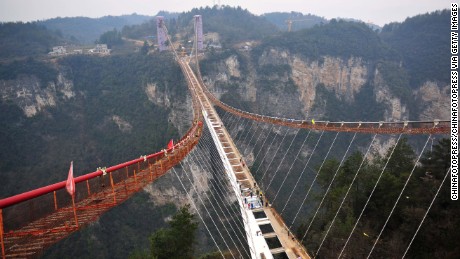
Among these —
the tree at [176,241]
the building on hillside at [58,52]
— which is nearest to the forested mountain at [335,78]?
the tree at [176,241]

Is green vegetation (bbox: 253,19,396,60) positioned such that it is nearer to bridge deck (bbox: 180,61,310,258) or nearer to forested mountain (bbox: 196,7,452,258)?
forested mountain (bbox: 196,7,452,258)

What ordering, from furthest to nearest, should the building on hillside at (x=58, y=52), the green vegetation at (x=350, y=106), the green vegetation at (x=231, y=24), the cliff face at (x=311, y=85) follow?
the green vegetation at (x=231, y=24), the building on hillside at (x=58, y=52), the green vegetation at (x=350, y=106), the cliff face at (x=311, y=85)

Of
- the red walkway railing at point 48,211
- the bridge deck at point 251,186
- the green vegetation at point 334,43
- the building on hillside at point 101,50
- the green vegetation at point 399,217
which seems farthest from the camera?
the building on hillside at point 101,50

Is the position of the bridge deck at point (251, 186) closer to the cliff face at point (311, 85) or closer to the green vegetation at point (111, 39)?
the cliff face at point (311, 85)

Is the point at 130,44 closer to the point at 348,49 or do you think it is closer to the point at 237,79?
the point at 237,79

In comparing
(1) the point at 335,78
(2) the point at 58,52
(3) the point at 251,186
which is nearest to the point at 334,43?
(1) the point at 335,78

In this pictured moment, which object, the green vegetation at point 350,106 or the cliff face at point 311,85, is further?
the green vegetation at point 350,106

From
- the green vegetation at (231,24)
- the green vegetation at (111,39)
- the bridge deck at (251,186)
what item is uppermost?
the green vegetation at (231,24)

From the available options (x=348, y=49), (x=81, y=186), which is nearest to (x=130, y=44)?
(x=348, y=49)

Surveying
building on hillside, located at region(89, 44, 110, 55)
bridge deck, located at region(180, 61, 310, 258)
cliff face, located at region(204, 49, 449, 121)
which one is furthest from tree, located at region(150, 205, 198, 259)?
building on hillside, located at region(89, 44, 110, 55)
